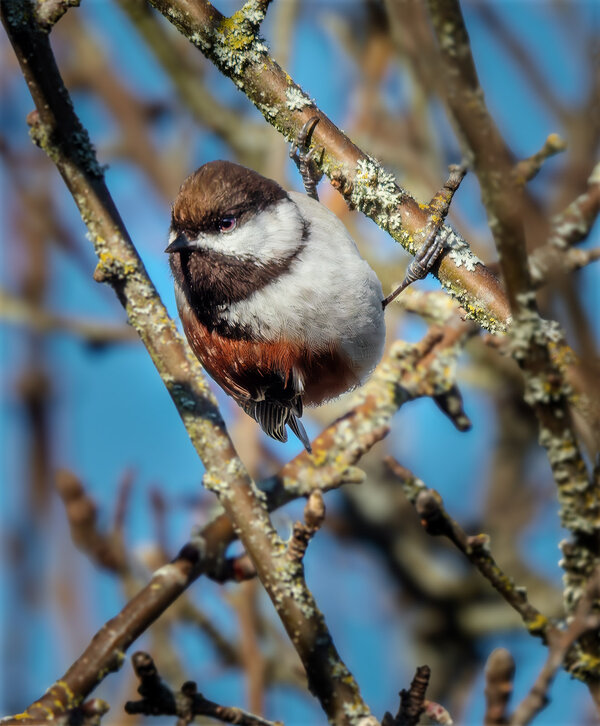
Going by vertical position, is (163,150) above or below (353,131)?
above

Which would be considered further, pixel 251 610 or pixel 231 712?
pixel 251 610

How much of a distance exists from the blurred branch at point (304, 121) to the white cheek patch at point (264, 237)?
675 millimetres

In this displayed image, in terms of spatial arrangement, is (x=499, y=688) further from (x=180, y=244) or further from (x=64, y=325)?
(x=64, y=325)

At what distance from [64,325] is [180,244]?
5.69ft

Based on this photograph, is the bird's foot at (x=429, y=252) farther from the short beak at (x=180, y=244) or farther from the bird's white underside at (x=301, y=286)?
the short beak at (x=180, y=244)

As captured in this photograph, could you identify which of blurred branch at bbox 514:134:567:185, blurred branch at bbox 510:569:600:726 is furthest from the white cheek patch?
blurred branch at bbox 510:569:600:726

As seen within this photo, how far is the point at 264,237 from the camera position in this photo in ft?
7.93

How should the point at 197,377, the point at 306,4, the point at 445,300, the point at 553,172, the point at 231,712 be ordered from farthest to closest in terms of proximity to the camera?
the point at 306,4 < the point at 553,172 < the point at 445,300 < the point at 197,377 < the point at 231,712

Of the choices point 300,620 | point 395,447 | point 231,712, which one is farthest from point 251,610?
point 395,447

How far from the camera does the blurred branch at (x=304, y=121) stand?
1.64 metres

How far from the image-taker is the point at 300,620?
1.78 meters

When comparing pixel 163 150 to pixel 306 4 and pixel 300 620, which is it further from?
pixel 300 620

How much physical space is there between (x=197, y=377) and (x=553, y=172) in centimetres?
239

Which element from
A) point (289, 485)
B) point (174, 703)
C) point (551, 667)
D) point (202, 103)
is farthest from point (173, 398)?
point (202, 103)
